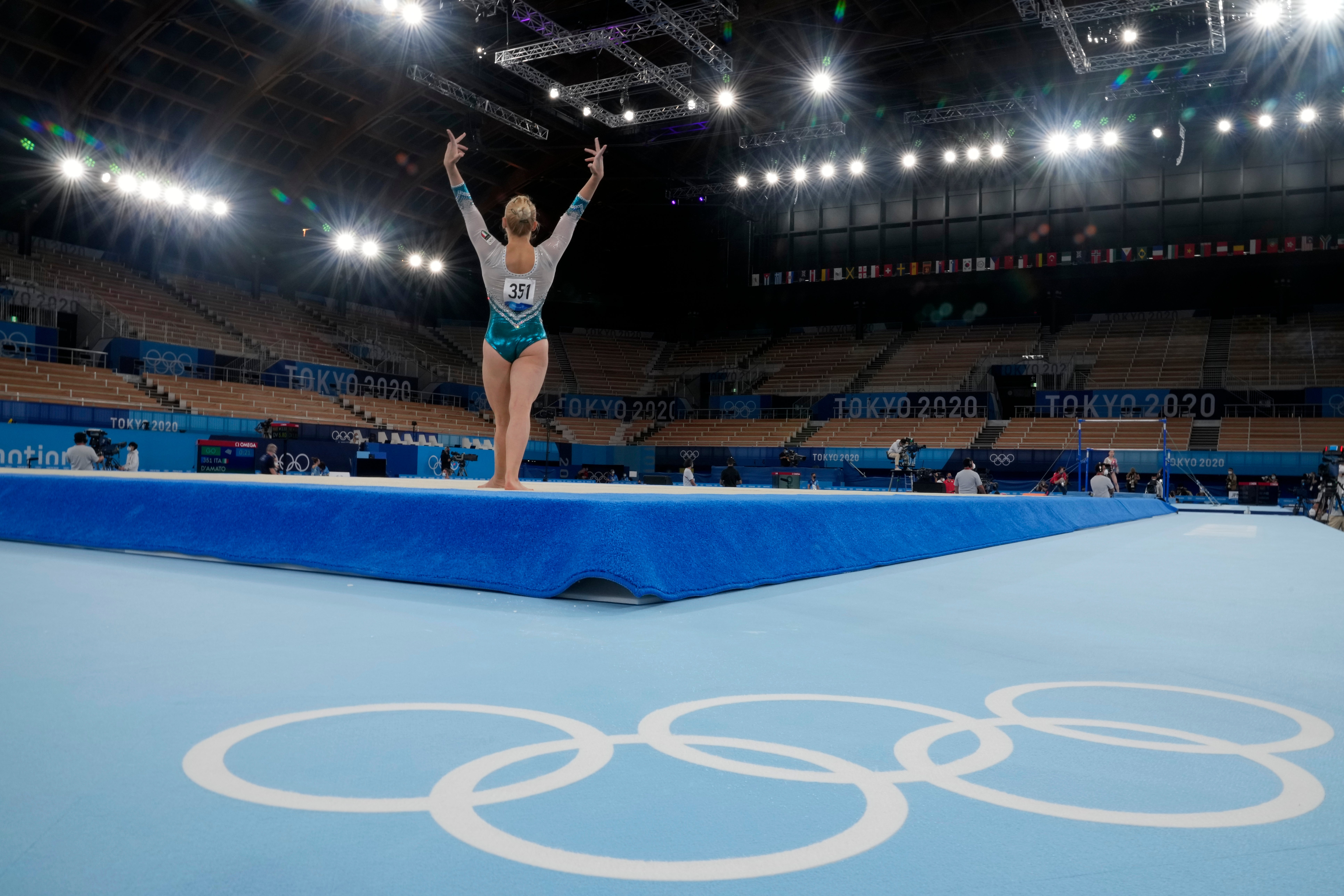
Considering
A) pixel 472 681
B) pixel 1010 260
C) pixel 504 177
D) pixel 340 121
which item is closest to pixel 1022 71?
pixel 1010 260

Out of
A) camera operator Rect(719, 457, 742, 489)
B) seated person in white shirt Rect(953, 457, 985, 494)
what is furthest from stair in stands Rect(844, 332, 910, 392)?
seated person in white shirt Rect(953, 457, 985, 494)

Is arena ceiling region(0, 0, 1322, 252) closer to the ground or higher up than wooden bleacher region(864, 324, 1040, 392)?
higher up

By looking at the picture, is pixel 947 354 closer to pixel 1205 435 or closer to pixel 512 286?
pixel 1205 435

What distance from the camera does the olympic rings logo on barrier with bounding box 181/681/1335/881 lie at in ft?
3.46

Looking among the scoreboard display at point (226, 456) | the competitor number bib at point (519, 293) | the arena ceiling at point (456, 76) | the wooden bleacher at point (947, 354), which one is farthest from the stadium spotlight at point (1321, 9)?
the scoreboard display at point (226, 456)

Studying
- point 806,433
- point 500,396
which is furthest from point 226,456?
point 806,433

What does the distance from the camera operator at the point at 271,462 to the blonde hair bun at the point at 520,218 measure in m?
12.6

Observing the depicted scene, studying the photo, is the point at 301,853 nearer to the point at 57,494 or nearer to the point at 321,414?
the point at 57,494

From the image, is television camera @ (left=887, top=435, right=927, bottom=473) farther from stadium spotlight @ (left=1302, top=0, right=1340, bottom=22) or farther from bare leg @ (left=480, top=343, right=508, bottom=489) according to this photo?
bare leg @ (left=480, top=343, right=508, bottom=489)

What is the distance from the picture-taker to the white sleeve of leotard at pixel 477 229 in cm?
447

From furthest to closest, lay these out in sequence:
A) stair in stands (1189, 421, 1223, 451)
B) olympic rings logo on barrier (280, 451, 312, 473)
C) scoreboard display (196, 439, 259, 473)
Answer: stair in stands (1189, 421, 1223, 451), olympic rings logo on barrier (280, 451, 312, 473), scoreboard display (196, 439, 259, 473)

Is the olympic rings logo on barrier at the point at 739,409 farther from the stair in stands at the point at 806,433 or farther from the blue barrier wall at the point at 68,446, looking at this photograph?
the blue barrier wall at the point at 68,446

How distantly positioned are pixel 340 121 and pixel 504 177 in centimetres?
568

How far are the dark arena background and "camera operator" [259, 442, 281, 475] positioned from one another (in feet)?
1.78
